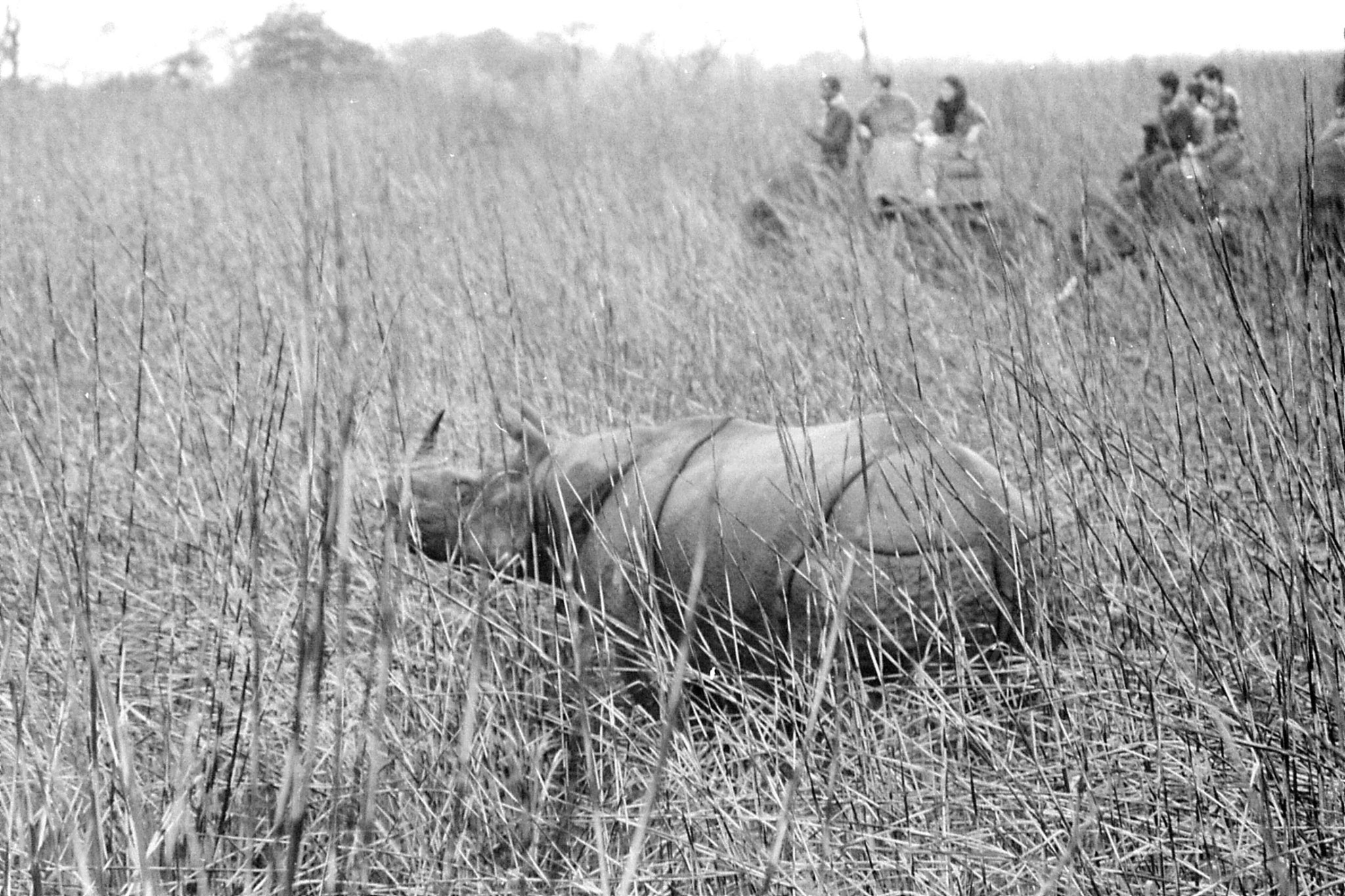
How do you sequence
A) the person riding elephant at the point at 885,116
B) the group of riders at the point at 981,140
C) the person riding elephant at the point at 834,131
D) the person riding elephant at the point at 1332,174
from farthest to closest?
the person riding elephant at the point at 834,131 < the person riding elephant at the point at 885,116 < the group of riders at the point at 981,140 < the person riding elephant at the point at 1332,174

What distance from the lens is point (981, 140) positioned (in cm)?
916

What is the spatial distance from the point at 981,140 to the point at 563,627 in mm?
6602

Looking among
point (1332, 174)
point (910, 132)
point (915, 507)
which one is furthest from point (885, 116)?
point (915, 507)

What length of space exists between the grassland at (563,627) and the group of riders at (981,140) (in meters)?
1.46

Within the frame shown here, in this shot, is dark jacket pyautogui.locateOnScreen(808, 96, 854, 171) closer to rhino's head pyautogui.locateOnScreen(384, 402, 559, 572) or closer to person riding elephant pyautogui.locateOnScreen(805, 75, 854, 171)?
person riding elephant pyautogui.locateOnScreen(805, 75, 854, 171)

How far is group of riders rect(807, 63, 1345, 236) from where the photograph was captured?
22.7 ft

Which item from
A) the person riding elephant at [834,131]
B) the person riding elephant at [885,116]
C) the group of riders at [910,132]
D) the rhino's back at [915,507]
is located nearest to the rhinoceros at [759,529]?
the rhino's back at [915,507]

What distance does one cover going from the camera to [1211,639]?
2.16 meters

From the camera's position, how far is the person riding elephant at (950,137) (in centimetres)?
841

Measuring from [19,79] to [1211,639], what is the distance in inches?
520

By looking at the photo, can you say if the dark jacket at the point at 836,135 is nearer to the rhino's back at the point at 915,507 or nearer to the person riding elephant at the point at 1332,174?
the person riding elephant at the point at 1332,174

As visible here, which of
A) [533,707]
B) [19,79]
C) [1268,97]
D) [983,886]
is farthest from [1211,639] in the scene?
[19,79]

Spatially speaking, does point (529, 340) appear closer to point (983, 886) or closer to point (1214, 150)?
point (983, 886)

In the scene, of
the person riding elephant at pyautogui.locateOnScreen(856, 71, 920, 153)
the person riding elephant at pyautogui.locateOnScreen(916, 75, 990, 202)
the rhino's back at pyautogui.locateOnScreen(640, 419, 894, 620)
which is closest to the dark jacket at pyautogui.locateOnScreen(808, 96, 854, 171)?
the person riding elephant at pyautogui.locateOnScreen(856, 71, 920, 153)
